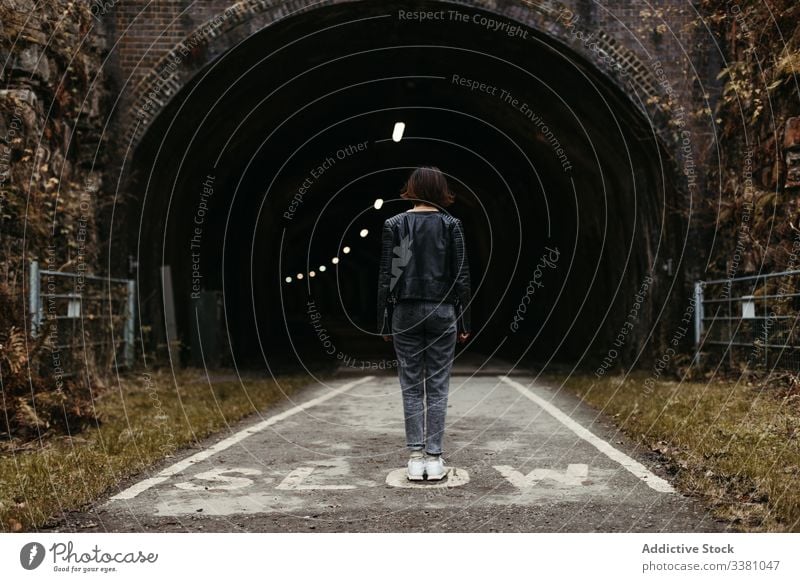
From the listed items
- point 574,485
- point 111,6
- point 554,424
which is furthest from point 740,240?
point 111,6

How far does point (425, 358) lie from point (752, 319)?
7442 mm

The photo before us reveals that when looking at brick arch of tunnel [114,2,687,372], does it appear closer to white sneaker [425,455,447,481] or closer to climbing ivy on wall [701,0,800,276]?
climbing ivy on wall [701,0,800,276]

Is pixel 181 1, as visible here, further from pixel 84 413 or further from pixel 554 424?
pixel 554 424

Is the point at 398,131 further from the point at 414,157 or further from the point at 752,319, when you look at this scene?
the point at 752,319

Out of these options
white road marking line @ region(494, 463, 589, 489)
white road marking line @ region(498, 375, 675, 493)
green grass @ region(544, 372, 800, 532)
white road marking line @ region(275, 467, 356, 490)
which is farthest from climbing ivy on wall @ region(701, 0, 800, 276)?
white road marking line @ region(275, 467, 356, 490)

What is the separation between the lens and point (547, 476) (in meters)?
6.38

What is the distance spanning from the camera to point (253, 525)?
16.4ft

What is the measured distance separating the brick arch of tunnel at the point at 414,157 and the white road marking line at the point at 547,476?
8013 mm

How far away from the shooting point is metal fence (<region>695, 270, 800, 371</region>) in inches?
429

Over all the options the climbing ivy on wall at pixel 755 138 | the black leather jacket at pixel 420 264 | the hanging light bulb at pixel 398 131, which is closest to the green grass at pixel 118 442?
the black leather jacket at pixel 420 264

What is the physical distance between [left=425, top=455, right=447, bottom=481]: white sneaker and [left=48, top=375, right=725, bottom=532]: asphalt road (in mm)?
90

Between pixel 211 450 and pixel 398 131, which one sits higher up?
pixel 398 131

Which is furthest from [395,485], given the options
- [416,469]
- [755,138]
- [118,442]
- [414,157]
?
[414,157]

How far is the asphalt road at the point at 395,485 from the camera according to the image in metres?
5.03
